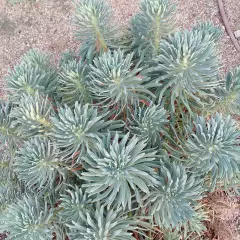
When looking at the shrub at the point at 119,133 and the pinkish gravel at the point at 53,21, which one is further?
the pinkish gravel at the point at 53,21

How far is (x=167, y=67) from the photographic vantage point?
1.26 m

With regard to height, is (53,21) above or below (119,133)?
below

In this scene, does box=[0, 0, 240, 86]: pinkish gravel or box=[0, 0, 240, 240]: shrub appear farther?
box=[0, 0, 240, 86]: pinkish gravel

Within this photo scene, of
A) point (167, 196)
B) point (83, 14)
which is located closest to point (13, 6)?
point (83, 14)

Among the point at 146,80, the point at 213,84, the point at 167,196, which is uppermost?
the point at 146,80

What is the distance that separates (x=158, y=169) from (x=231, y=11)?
193 cm

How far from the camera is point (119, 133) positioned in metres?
1.32

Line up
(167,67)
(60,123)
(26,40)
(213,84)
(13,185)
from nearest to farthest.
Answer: (60,123) < (167,67) < (213,84) < (13,185) < (26,40)

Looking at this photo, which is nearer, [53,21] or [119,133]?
[119,133]

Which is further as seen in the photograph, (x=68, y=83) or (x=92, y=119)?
(x=68, y=83)

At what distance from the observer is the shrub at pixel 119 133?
3.89 ft

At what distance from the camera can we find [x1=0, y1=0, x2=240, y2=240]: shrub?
1186 mm

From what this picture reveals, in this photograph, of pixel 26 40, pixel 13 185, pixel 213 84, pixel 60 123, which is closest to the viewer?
pixel 60 123

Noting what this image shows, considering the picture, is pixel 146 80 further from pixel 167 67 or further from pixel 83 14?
pixel 83 14
